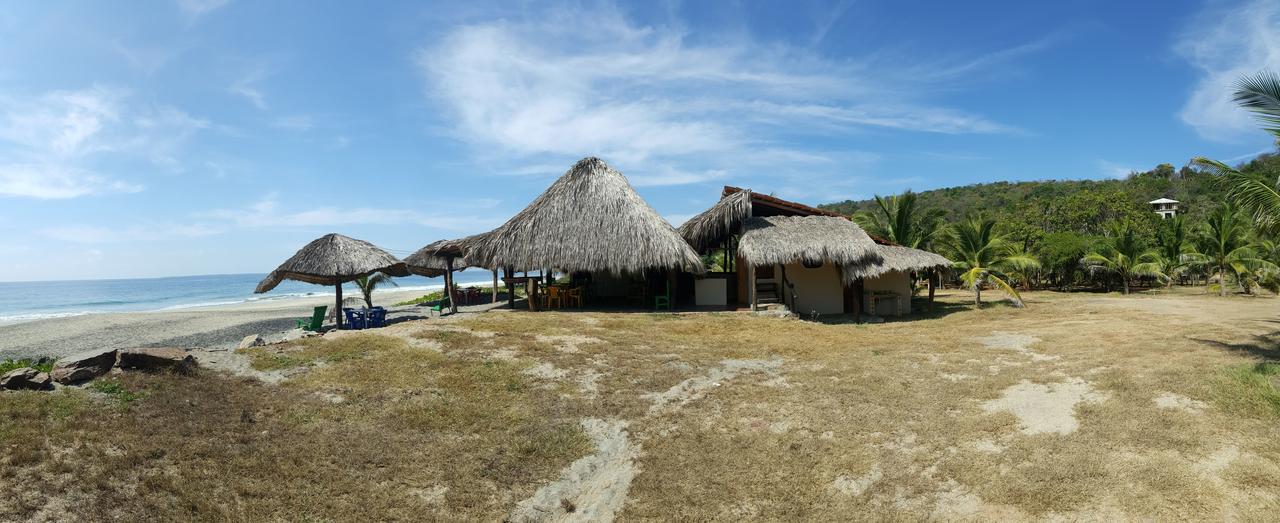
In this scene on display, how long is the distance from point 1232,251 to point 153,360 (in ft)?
102

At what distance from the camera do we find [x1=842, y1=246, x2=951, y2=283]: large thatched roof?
14625mm

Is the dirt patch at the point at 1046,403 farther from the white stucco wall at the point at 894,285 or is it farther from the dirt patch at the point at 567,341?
the white stucco wall at the point at 894,285

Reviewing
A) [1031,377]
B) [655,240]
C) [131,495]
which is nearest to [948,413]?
[1031,377]

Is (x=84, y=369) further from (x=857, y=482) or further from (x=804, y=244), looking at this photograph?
(x=804, y=244)

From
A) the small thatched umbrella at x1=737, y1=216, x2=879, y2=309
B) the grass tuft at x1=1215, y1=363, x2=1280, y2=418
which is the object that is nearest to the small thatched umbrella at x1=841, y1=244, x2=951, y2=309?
the small thatched umbrella at x1=737, y1=216, x2=879, y2=309

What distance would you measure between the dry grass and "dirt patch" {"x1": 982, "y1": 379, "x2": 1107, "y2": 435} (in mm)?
108

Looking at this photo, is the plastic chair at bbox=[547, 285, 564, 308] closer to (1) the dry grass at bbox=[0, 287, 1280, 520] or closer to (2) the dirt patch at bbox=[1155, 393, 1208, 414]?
(1) the dry grass at bbox=[0, 287, 1280, 520]

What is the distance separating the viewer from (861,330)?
1306 cm

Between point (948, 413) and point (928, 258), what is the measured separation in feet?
34.9

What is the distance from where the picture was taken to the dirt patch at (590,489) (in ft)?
14.9

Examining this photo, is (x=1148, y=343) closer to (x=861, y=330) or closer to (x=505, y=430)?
(x=861, y=330)

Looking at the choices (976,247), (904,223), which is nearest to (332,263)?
(904,223)

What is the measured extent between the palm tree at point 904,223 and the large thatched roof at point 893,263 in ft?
15.1

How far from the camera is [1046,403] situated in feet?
21.6
